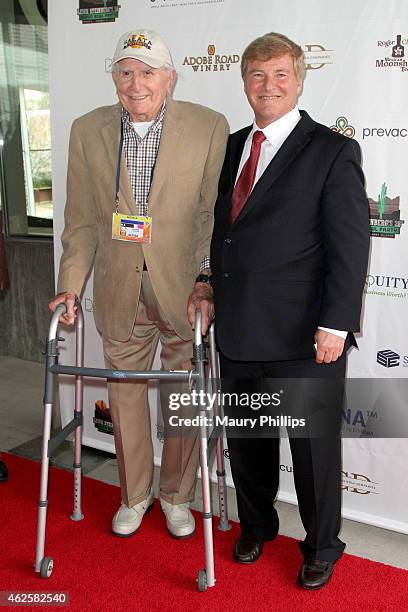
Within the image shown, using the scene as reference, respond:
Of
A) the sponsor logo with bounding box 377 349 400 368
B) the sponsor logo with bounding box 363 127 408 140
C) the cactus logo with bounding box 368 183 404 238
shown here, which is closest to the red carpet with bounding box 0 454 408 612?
the sponsor logo with bounding box 377 349 400 368

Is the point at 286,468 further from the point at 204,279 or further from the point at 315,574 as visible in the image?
the point at 204,279

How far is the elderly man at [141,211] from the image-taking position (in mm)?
2443

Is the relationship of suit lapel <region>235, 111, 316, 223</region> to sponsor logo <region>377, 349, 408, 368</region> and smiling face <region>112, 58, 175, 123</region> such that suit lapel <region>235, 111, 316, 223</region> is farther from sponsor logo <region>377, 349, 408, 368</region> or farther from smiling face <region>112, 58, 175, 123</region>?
sponsor logo <region>377, 349, 408, 368</region>

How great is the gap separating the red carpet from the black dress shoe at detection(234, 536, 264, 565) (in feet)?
0.11

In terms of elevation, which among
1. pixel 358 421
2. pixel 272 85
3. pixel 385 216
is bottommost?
pixel 358 421

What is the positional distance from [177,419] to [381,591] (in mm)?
1015

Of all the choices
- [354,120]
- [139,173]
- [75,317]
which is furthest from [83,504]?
[354,120]

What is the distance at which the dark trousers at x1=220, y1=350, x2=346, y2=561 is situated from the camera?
230 centimetres

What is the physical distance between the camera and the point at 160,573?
2.55 metres

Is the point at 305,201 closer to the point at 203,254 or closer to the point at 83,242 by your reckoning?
the point at 203,254

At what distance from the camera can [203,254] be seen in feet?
8.47

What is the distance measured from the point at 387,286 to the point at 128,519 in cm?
143

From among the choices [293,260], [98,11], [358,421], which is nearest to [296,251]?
[293,260]

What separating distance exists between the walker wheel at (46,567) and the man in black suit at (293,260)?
3.02 ft
